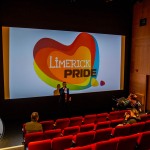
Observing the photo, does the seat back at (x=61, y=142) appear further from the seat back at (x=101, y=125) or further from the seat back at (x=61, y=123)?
the seat back at (x=61, y=123)

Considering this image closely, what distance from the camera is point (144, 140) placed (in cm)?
434

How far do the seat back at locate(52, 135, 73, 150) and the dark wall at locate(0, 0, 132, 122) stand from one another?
443cm

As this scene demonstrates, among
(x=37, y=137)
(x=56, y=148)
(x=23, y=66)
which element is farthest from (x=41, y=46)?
(x=56, y=148)

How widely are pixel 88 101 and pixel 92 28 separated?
3130 mm

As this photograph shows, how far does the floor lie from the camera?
19.7ft

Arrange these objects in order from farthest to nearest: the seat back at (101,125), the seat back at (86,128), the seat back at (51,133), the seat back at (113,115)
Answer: the seat back at (113,115), the seat back at (101,125), the seat back at (86,128), the seat back at (51,133)

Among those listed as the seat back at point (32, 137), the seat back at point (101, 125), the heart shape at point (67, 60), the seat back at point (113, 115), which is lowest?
the seat back at point (113, 115)

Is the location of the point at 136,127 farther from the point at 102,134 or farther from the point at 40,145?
the point at 40,145

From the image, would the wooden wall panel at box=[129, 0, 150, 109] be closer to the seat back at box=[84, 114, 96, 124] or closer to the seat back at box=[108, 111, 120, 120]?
the seat back at box=[108, 111, 120, 120]

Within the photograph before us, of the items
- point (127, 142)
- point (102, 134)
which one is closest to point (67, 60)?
point (102, 134)

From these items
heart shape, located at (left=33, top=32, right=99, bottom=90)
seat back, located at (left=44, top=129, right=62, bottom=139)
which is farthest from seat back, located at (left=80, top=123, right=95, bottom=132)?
heart shape, located at (left=33, top=32, right=99, bottom=90)

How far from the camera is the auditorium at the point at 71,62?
7.79m

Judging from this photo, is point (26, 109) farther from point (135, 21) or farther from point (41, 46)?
point (135, 21)

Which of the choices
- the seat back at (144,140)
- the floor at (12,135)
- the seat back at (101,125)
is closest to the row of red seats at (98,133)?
the seat back at (101,125)
